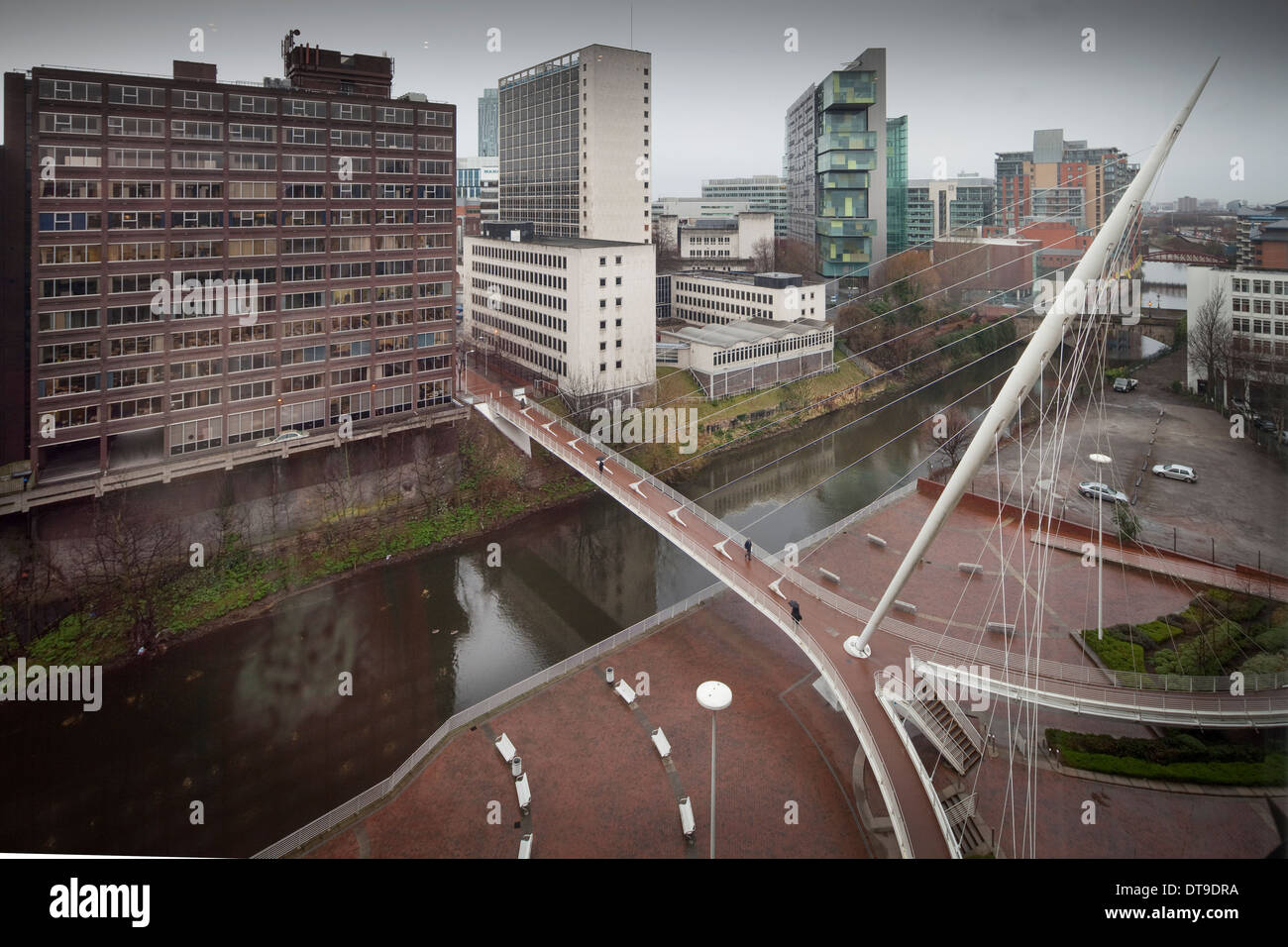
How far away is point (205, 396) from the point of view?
1434 centimetres

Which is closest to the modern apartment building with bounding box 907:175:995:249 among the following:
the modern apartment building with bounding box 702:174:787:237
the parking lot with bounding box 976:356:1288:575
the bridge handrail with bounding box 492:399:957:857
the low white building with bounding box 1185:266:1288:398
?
the modern apartment building with bounding box 702:174:787:237

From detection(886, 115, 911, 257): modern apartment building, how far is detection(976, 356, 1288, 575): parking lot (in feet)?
98.9

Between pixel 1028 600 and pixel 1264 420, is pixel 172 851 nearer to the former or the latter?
pixel 1028 600

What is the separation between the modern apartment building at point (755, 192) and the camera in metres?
65.5

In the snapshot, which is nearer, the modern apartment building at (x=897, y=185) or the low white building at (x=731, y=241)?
the low white building at (x=731, y=241)

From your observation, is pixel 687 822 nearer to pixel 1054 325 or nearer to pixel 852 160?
pixel 1054 325

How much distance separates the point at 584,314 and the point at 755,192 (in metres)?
55.5

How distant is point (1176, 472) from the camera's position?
15.0m

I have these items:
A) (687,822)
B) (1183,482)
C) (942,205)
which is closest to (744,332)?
(1183,482)

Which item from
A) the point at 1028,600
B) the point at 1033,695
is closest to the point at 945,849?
the point at 1033,695

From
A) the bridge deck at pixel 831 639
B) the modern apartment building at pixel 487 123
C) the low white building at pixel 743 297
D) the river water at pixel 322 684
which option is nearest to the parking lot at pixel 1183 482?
the bridge deck at pixel 831 639

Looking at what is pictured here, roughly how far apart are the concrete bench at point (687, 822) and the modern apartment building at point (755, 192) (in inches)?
2416

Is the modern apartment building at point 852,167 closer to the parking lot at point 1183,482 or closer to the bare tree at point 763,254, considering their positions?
the bare tree at point 763,254

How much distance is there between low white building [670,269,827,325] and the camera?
26.0 meters
